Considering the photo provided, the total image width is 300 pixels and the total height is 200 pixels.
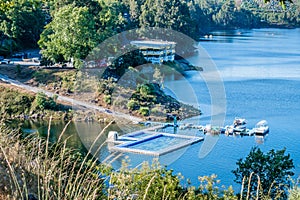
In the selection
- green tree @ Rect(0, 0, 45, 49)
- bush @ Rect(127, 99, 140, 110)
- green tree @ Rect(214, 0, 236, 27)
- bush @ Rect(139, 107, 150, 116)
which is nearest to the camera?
bush @ Rect(139, 107, 150, 116)

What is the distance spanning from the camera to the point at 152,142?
12.1 metres

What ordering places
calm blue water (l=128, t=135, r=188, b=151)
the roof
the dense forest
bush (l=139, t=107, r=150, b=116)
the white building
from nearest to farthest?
calm blue water (l=128, t=135, r=188, b=151)
bush (l=139, t=107, r=150, b=116)
the dense forest
the white building
the roof

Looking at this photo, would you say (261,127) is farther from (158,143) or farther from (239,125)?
(158,143)

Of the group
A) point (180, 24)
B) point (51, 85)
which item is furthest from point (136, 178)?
point (180, 24)

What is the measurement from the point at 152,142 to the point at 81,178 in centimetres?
1027

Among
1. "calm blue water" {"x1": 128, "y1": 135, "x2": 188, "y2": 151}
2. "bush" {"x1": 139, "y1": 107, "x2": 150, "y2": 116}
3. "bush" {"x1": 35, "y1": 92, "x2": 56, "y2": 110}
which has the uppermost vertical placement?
"bush" {"x1": 35, "y1": 92, "x2": 56, "y2": 110}

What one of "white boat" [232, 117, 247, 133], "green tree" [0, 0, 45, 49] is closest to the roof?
"green tree" [0, 0, 45, 49]

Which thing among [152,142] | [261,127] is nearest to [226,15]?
[261,127]

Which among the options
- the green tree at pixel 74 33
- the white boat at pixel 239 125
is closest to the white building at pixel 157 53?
the green tree at pixel 74 33

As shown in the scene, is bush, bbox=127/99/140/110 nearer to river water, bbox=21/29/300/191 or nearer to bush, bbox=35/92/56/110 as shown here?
river water, bbox=21/29/300/191

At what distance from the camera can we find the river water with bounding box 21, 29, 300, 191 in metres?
10.1

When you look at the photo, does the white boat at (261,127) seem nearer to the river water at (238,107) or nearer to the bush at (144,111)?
the river water at (238,107)

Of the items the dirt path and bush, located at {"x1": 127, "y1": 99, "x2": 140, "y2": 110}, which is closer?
the dirt path

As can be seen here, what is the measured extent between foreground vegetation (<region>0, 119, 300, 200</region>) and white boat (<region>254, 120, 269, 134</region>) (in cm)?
633
